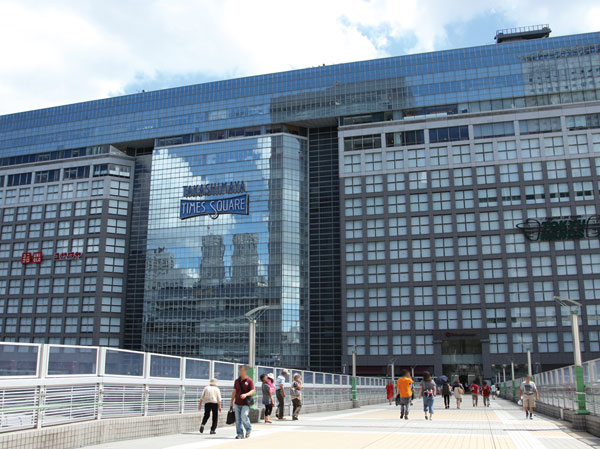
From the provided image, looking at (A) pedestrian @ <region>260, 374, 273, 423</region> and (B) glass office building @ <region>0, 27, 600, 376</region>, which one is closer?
(A) pedestrian @ <region>260, 374, 273, 423</region>

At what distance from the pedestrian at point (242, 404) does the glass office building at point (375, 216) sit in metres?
65.1

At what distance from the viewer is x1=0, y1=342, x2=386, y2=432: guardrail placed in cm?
1197

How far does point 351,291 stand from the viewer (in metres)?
87.8

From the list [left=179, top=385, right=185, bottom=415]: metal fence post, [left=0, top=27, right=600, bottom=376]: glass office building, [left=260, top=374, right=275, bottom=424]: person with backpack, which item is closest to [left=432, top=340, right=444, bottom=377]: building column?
[left=0, top=27, right=600, bottom=376]: glass office building

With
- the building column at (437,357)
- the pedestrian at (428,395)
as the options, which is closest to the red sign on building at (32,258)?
the building column at (437,357)

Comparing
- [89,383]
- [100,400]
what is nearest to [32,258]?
[100,400]

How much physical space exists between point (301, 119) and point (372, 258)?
2516 centimetres

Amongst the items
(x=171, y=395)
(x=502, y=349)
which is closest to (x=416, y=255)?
(x=502, y=349)

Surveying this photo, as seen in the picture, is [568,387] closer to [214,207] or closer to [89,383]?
[89,383]

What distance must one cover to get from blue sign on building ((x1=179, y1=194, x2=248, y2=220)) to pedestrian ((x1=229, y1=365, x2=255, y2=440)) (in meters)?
77.1

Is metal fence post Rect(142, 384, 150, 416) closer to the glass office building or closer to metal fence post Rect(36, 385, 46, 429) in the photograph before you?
metal fence post Rect(36, 385, 46, 429)

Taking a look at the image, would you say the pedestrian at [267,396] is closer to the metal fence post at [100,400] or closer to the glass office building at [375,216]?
the metal fence post at [100,400]

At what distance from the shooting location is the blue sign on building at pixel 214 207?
304ft

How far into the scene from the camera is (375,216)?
8981 centimetres
